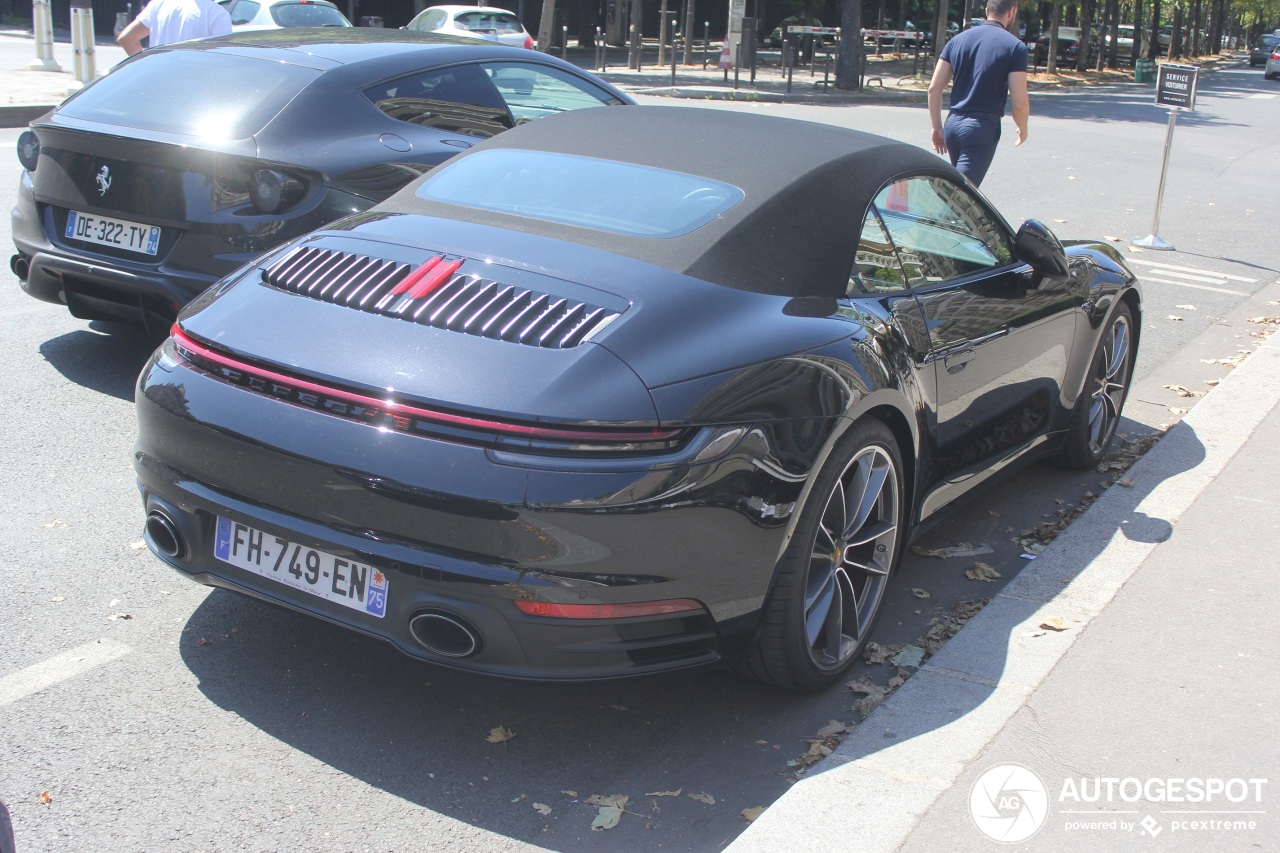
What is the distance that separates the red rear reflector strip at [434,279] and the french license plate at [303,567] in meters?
0.68

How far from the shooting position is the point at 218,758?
3.12 m

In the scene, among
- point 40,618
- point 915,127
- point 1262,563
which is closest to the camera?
point 40,618

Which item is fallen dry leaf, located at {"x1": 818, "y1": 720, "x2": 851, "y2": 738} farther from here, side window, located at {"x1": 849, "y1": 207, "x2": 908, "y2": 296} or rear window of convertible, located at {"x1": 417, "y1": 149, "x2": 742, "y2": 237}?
rear window of convertible, located at {"x1": 417, "y1": 149, "x2": 742, "y2": 237}

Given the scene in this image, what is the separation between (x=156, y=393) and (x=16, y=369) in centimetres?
307

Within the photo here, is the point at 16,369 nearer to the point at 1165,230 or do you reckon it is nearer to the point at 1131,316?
the point at 1131,316

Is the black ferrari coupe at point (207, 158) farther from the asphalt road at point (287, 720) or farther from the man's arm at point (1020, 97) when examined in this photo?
the man's arm at point (1020, 97)

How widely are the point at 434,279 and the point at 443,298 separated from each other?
0.09 m

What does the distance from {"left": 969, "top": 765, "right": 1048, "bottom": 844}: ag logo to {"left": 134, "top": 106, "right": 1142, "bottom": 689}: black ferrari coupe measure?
580mm

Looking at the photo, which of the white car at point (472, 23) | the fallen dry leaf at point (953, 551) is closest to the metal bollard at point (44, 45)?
the white car at point (472, 23)

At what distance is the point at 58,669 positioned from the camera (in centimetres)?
348

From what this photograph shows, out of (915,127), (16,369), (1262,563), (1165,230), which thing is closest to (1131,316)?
(1262,563)

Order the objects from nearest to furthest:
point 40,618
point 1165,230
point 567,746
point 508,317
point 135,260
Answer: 1. point 508,317
2. point 567,746
3. point 40,618
4. point 135,260
5. point 1165,230

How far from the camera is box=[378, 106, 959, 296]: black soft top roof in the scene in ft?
11.5

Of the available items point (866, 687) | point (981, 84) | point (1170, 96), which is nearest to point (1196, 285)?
point (1170, 96)
